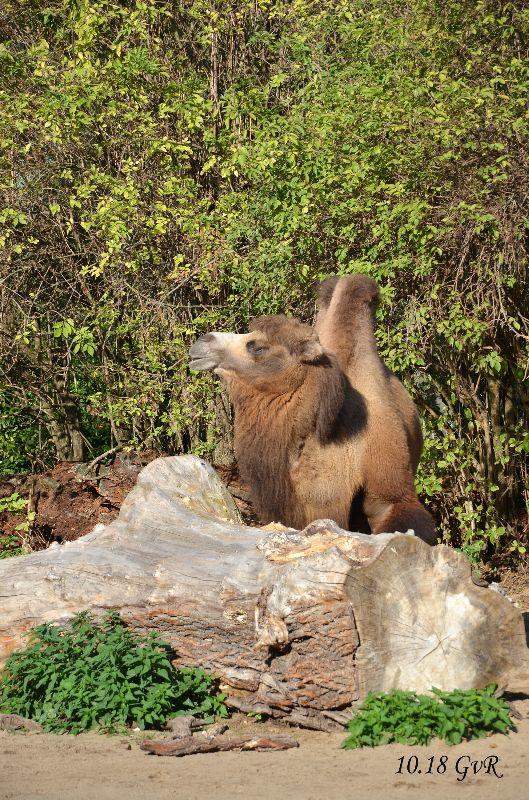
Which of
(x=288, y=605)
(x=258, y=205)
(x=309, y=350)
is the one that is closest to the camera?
(x=288, y=605)

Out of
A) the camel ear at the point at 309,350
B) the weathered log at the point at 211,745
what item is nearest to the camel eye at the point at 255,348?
the camel ear at the point at 309,350

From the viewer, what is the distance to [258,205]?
8672 millimetres

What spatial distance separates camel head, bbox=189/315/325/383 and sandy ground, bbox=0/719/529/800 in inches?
80.0

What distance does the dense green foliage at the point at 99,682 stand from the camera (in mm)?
4957

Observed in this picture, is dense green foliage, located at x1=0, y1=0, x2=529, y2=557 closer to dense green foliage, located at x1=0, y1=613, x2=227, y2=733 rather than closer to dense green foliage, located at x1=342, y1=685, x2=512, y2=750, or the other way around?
dense green foliage, located at x1=0, y1=613, x2=227, y2=733

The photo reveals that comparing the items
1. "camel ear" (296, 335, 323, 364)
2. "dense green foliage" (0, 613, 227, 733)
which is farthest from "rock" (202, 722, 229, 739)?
"camel ear" (296, 335, 323, 364)

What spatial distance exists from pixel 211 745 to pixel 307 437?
1853mm

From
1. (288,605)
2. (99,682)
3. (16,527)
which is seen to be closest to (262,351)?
(288,605)

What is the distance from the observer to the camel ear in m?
5.82

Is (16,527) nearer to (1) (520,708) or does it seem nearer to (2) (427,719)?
(1) (520,708)

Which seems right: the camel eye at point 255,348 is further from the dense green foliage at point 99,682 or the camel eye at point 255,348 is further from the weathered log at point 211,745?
the weathered log at point 211,745

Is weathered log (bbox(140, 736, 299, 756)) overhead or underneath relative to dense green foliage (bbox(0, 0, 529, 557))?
underneath

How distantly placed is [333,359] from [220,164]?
393cm

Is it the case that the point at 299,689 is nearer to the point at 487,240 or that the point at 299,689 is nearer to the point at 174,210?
the point at 487,240
